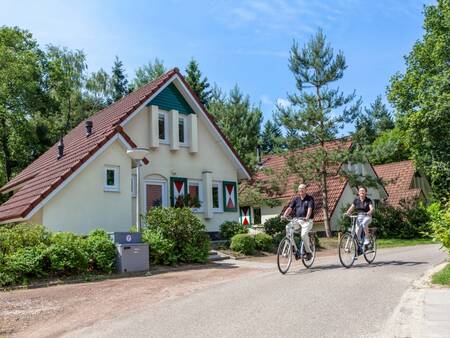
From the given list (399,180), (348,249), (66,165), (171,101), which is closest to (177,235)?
(66,165)

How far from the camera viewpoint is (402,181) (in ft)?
131

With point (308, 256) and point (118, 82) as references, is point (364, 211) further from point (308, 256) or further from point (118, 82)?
point (118, 82)

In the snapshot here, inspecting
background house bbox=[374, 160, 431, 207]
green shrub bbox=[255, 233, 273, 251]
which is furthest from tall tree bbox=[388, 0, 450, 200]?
green shrub bbox=[255, 233, 273, 251]

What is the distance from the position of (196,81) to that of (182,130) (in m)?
25.8

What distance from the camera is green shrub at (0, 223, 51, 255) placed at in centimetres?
1198

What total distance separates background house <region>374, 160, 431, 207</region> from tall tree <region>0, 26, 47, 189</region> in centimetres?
2686

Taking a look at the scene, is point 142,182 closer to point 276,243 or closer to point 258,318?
point 276,243

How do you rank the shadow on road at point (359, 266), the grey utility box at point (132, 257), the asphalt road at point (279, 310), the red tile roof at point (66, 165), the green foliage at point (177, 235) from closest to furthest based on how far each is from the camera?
the asphalt road at point (279, 310)
the shadow on road at point (359, 266)
the grey utility box at point (132, 257)
the green foliage at point (177, 235)
the red tile roof at point (66, 165)

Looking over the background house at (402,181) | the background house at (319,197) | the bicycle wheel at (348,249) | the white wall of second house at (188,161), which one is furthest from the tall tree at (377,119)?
the bicycle wheel at (348,249)

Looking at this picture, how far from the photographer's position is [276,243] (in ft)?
65.2

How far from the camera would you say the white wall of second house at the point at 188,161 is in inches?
815

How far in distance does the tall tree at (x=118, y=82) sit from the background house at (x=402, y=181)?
81.8 feet

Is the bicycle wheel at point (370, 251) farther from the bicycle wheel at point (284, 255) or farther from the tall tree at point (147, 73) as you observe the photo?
the tall tree at point (147, 73)

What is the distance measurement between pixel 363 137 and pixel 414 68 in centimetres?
1337
